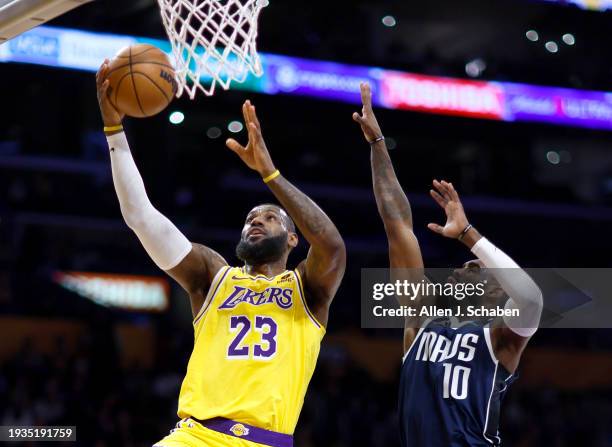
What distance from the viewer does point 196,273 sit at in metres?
4.97

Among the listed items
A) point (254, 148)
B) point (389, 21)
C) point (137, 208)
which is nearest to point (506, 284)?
point (254, 148)

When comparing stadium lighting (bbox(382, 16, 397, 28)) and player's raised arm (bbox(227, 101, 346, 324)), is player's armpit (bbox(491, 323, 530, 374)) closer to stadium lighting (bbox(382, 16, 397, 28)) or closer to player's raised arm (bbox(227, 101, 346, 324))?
player's raised arm (bbox(227, 101, 346, 324))

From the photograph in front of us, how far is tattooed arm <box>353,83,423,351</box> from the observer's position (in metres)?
5.12

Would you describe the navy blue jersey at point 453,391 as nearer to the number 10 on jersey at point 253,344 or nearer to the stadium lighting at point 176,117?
the number 10 on jersey at point 253,344

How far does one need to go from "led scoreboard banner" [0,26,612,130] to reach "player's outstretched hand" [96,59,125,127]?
29.0ft

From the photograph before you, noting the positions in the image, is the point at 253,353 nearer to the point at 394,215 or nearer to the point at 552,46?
the point at 394,215

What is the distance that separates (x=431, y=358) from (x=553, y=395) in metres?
11.6

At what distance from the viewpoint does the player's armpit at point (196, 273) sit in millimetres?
4930

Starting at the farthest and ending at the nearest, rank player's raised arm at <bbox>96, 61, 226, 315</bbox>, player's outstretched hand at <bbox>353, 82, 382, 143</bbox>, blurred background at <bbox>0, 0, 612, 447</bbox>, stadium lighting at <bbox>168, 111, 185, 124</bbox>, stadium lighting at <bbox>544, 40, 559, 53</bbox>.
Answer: stadium lighting at <bbox>544, 40, 559, 53</bbox>
stadium lighting at <bbox>168, 111, 185, 124</bbox>
blurred background at <bbox>0, 0, 612, 447</bbox>
player's outstretched hand at <bbox>353, 82, 382, 143</bbox>
player's raised arm at <bbox>96, 61, 226, 315</bbox>

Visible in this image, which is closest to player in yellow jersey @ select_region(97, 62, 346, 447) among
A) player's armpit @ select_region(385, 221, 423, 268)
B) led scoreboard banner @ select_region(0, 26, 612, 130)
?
player's armpit @ select_region(385, 221, 423, 268)

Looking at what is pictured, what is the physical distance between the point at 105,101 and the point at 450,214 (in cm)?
182

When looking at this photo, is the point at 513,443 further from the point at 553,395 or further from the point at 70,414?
the point at 70,414

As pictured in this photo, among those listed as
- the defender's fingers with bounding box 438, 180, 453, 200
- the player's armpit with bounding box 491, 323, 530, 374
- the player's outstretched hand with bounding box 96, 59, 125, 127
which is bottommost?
the player's armpit with bounding box 491, 323, 530, 374

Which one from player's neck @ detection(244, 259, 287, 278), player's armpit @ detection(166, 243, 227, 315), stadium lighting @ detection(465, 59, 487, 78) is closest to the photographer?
player's armpit @ detection(166, 243, 227, 315)
